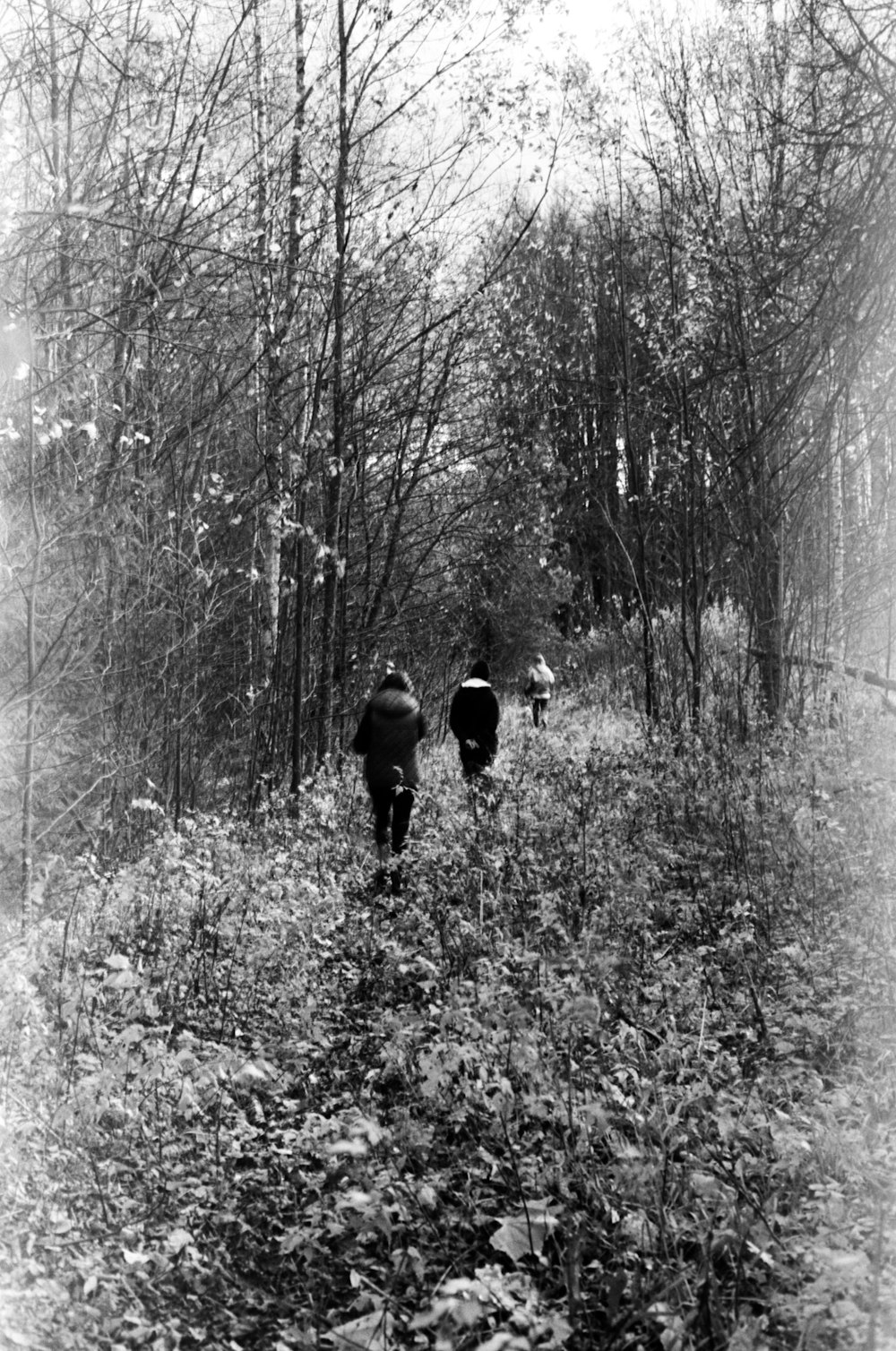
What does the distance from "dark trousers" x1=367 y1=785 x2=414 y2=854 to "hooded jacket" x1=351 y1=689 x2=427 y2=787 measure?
7cm

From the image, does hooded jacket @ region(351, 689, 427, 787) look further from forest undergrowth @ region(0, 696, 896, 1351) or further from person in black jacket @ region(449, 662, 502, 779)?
person in black jacket @ region(449, 662, 502, 779)

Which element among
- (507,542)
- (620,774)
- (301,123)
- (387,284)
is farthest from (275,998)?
(507,542)

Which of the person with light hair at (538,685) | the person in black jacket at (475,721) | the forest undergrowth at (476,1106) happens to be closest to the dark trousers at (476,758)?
the person in black jacket at (475,721)

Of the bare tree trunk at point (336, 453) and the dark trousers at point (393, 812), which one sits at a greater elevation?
the bare tree trunk at point (336, 453)

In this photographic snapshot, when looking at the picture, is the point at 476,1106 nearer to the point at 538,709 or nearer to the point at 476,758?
the point at 476,758

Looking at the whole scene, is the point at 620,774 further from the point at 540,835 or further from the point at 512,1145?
the point at 512,1145

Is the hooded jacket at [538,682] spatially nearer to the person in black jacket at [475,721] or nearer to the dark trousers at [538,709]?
the dark trousers at [538,709]

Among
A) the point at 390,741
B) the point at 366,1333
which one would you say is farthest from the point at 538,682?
the point at 366,1333

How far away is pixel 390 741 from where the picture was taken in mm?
9555

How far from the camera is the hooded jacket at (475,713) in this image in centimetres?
1202

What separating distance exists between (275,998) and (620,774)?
5.68 m

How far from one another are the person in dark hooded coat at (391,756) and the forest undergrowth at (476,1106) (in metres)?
1.10

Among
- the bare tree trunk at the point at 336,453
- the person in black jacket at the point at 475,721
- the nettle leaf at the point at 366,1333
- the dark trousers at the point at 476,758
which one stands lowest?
the nettle leaf at the point at 366,1333

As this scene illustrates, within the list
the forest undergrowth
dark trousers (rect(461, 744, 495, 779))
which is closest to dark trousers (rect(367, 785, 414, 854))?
the forest undergrowth
